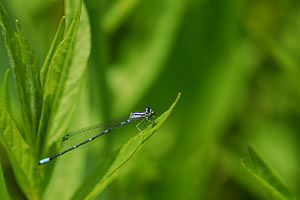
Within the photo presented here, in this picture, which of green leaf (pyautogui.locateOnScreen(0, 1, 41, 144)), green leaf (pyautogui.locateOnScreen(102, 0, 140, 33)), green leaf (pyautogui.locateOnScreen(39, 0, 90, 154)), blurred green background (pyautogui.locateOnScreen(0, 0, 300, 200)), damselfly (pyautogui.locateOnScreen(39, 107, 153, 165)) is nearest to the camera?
green leaf (pyautogui.locateOnScreen(0, 1, 41, 144))

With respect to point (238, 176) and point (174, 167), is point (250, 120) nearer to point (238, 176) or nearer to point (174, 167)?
point (238, 176)

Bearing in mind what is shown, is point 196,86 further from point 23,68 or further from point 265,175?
point 23,68

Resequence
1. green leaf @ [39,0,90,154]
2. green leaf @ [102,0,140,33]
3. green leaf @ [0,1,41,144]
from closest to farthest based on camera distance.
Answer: green leaf @ [0,1,41,144], green leaf @ [39,0,90,154], green leaf @ [102,0,140,33]

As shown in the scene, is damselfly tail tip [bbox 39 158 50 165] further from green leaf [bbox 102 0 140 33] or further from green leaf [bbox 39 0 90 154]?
green leaf [bbox 102 0 140 33]

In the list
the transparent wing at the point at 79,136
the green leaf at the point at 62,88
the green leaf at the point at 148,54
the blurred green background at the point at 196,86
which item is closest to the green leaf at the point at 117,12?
the blurred green background at the point at 196,86

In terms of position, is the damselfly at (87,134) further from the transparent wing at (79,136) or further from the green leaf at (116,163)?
the green leaf at (116,163)

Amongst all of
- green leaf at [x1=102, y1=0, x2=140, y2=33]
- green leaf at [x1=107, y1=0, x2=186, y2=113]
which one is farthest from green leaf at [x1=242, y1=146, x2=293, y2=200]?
green leaf at [x1=102, y1=0, x2=140, y2=33]
